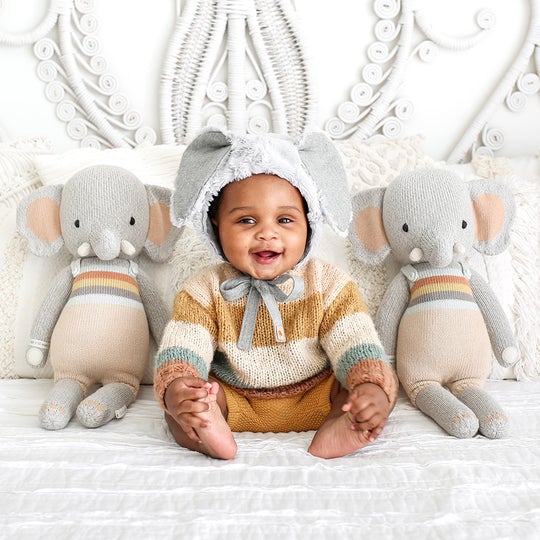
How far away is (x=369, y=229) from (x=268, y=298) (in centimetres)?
35

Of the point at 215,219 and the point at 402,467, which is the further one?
the point at 215,219

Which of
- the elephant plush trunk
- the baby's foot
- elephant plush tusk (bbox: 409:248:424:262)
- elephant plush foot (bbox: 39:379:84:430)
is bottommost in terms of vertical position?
elephant plush foot (bbox: 39:379:84:430)

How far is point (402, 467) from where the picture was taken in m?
0.88

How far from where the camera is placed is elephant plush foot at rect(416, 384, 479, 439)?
3.35ft

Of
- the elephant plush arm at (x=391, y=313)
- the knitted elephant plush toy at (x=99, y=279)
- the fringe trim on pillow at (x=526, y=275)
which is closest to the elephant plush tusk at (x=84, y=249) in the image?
the knitted elephant plush toy at (x=99, y=279)

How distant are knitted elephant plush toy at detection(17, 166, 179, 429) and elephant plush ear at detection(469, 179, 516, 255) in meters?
0.67

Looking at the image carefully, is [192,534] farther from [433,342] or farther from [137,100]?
[137,100]

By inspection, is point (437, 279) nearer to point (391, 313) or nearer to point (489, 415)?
point (391, 313)

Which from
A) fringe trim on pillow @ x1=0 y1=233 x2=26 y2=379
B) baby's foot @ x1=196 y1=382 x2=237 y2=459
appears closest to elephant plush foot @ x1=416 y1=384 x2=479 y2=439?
baby's foot @ x1=196 y1=382 x2=237 y2=459

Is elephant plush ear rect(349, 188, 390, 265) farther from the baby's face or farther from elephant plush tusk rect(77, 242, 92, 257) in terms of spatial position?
elephant plush tusk rect(77, 242, 92, 257)

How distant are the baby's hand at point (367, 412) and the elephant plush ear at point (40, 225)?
0.75 metres

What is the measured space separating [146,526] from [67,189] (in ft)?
2.68

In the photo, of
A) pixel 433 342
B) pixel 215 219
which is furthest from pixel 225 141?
pixel 433 342

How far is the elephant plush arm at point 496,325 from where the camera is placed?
1.24m
